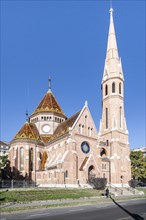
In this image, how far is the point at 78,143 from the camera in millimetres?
52125

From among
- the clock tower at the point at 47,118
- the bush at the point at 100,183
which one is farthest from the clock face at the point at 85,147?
the clock tower at the point at 47,118

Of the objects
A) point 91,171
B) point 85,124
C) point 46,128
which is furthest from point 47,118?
point 91,171

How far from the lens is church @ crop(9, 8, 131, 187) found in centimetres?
5006

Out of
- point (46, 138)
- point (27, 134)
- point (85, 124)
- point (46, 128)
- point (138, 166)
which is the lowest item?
point (138, 166)

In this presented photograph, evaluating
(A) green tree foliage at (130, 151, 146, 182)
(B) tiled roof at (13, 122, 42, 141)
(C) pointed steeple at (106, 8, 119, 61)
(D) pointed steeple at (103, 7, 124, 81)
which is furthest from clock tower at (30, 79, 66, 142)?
(A) green tree foliage at (130, 151, 146, 182)

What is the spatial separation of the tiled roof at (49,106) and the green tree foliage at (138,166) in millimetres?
20607

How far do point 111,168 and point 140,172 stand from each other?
13550 mm

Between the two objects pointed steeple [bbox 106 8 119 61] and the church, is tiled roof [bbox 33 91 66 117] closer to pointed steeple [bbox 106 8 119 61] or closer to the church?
the church

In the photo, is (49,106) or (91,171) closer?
(91,171)

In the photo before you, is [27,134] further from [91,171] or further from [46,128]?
[91,171]

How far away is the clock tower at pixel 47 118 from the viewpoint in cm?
6512

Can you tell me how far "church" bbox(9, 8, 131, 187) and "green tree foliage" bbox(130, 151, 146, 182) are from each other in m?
8.16

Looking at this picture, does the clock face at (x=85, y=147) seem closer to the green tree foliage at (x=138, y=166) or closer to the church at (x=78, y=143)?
the church at (x=78, y=143)

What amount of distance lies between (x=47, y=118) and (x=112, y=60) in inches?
803
